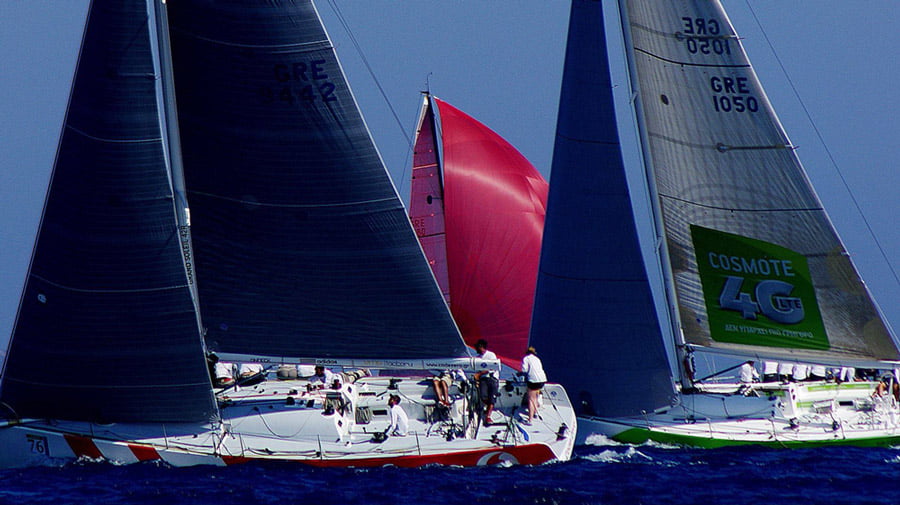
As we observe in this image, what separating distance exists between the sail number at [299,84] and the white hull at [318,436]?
4.29 m

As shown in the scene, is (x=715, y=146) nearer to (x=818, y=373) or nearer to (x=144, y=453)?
(x=818, y=373)

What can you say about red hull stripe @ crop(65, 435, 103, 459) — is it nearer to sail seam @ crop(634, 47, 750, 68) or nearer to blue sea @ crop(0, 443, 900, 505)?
blue sea @ crop(0, 443, 900, 505)

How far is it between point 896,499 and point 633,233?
6611 mm

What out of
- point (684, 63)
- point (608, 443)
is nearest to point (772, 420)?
point (608, 443)

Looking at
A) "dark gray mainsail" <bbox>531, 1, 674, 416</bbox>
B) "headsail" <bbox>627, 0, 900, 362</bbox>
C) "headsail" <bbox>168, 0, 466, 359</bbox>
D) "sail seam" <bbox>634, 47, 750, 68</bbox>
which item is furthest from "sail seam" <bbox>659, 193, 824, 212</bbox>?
"headsail" <bbox>168, 0, 466, 359</bbox>

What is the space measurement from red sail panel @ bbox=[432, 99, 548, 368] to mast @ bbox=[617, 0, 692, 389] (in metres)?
3.82

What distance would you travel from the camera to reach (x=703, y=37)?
2325 centimetres

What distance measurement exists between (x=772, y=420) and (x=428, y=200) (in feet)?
30.2

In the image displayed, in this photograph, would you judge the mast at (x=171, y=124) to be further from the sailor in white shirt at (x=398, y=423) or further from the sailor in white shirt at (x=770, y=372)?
the sailor in white shirt at (x=770, y=372)

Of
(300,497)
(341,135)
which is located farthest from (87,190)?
(300,497)

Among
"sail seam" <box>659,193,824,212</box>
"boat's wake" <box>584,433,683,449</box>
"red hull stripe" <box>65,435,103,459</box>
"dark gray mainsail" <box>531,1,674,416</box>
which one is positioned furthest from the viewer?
"sail seam" <box>659,193,824,212</box>

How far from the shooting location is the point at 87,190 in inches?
763

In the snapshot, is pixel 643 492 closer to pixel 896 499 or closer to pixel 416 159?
pixel 896 499

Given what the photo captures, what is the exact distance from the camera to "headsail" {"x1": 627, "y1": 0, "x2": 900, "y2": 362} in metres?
23.2
